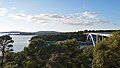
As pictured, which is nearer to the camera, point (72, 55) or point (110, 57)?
point (110, 57)

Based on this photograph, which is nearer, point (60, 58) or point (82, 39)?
point (60, 58)

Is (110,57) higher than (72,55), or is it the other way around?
(110,57)

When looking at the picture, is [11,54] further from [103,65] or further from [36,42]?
[103,65]

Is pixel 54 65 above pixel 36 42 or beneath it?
beneath

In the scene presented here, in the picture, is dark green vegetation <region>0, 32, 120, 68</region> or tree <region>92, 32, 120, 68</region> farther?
dark green vegetation <region>0, 32, 120, 68</region>

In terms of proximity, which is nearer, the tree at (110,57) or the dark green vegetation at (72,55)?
the tree at (110,57)

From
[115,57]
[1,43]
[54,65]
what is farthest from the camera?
[1,43]

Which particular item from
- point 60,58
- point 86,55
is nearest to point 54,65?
point 60,58

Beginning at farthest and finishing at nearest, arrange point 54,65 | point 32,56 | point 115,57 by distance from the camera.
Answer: point 32,56 < point 54,65 < point 115,57
